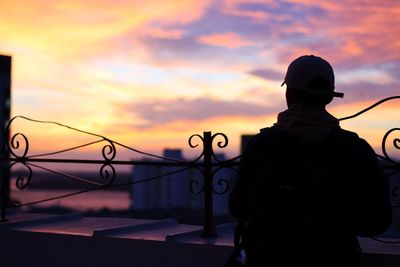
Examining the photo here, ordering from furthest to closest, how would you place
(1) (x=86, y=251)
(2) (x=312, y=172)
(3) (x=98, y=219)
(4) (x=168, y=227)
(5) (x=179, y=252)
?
(3) (x=98, y=219) < (4) (x=168, y=227) < (1) (x=86, y=251) < (5) (x=179, y=252) < (2) (x=312, y=172)

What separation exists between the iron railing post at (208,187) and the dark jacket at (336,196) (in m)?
2.05

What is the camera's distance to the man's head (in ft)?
8.99

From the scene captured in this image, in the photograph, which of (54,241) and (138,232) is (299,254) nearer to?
(138,232)

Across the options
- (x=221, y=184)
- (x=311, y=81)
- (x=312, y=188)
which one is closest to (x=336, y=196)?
(x=312, y=188)

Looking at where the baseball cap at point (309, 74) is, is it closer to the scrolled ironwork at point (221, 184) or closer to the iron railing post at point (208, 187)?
the scrolled ironwork at point (221, 184)

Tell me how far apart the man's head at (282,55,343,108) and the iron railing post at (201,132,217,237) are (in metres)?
2.03

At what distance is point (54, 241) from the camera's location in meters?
5.25

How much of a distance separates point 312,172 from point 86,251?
2.93m

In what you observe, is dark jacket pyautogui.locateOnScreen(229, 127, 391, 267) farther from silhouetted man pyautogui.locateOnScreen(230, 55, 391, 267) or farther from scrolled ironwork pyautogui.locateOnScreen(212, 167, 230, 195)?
scrolled ironwork pyautogui.locateOnScreen(212, 167, 230, 195)

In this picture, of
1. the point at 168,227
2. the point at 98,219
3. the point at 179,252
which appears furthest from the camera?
the point at 98,219

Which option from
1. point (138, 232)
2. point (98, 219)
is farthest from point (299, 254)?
point (98, 219)

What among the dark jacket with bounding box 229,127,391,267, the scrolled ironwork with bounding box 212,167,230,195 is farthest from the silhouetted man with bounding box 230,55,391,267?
the scrolled ironwork with bounding box 212,167,230,195

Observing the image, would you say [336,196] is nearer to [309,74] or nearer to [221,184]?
[309,74]

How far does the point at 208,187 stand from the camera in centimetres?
479
